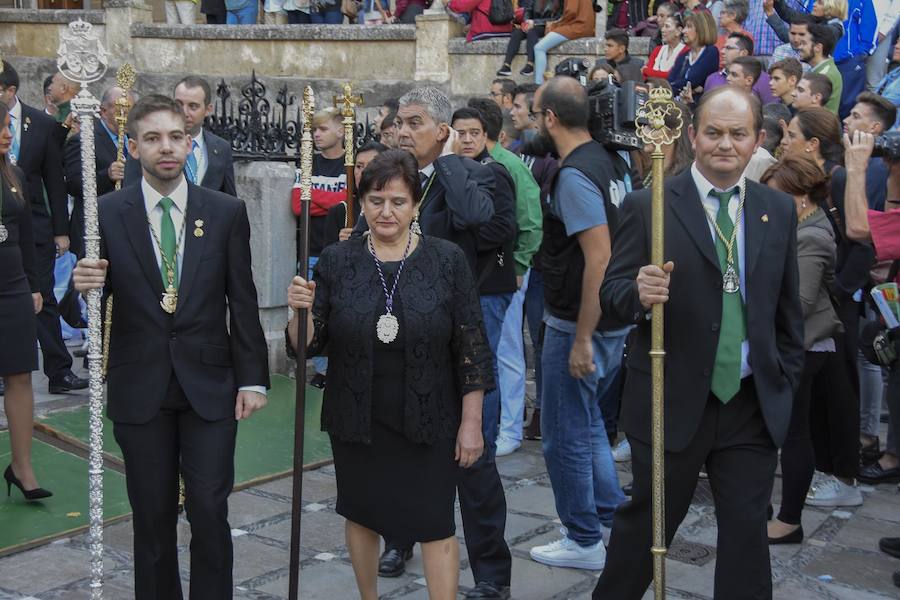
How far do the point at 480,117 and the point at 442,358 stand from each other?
2855 millimetres

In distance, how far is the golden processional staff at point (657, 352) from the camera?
13.0 ft

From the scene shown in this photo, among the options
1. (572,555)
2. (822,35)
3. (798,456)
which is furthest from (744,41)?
(572,555)

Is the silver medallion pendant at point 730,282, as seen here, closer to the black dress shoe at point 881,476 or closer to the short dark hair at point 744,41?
the black dress shoe at point 881,476

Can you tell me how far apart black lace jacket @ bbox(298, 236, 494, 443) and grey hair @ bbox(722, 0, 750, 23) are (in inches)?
324

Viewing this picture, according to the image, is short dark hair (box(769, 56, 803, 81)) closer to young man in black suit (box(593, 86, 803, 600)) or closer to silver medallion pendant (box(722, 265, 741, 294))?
young man in black suit (box(593, 86, 803, 600))

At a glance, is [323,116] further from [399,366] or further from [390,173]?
[399,366]

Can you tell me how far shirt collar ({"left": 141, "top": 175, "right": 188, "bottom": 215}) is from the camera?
4.46 meters

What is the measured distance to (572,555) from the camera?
547cm

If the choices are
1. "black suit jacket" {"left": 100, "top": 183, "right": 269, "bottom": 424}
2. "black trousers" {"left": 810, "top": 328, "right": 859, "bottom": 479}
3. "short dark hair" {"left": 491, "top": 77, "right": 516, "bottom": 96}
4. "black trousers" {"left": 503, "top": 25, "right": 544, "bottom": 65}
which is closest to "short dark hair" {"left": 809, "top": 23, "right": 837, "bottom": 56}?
"short dark hair" {"left": 491, "top": 77, "right": 516, "bottom": 96}

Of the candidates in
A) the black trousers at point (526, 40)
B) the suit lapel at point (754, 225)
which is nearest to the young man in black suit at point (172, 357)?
the suit lapel at point (754, 225)

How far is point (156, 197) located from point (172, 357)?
611 millimetres

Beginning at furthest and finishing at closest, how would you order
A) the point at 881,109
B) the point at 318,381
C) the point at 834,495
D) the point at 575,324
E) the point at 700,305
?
the point at 318,381
the point at 881,109
the point at 834,495
the point at 575,324
the point at 700,305

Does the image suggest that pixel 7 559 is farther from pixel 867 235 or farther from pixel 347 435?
pixel 867 235

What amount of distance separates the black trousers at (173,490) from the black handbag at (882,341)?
2860 mm
